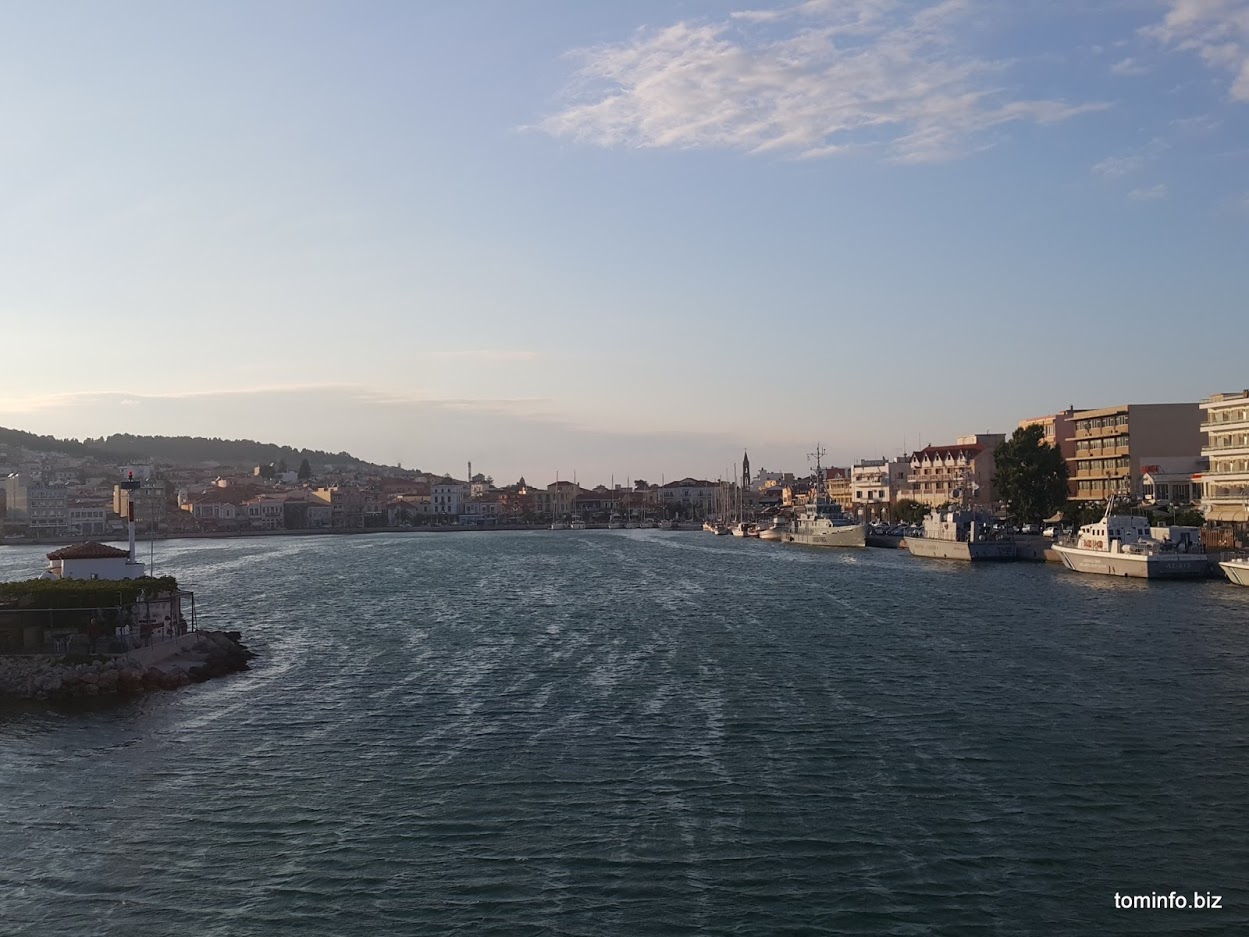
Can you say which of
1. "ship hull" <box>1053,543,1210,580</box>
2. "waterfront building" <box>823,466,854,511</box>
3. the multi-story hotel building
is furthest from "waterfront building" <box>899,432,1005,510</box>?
"ship hull" <box>1053,543,1210,580</box>

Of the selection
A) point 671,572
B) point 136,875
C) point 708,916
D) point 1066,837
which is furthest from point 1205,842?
point 671,572

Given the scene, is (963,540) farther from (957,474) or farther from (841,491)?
(841,491)

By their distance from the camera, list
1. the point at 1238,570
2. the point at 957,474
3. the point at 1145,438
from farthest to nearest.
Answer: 1. the point at 957,474
2. the point at 1145,438
3. the point at 1238,570

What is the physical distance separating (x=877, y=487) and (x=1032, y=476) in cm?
6826

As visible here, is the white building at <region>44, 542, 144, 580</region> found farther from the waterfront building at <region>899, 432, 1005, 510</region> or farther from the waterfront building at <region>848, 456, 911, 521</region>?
the waterfront building at <region>848, 456, 911, 521</region>

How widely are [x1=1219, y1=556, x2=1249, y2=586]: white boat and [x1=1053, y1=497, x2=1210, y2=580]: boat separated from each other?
9.42ft

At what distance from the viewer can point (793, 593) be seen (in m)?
61.8

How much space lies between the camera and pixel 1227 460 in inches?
3012

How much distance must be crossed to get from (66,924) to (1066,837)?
45.4 feet

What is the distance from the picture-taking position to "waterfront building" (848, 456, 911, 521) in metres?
156

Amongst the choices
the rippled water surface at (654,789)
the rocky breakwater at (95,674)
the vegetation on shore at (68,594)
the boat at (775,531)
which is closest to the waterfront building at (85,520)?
the boat at (775,531)

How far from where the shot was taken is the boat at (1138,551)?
62125 mm

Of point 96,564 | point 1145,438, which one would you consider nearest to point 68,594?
point 96,564

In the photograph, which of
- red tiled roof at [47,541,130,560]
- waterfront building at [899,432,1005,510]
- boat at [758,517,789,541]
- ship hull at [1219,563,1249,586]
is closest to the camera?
red tiled roof at [47,541,130,560]
